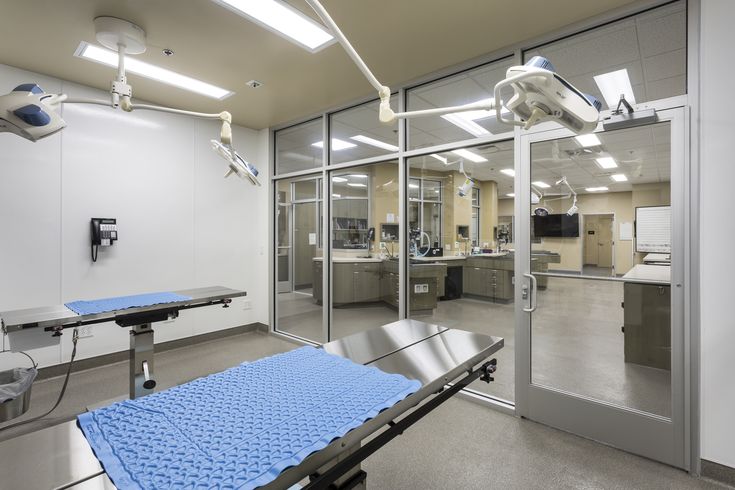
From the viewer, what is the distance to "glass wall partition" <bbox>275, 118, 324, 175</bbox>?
5159 mm

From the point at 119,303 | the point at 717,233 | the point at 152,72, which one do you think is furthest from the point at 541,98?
the point at 152,72

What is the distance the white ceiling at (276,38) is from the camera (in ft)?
8.00

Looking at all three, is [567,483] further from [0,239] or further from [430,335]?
[0,239]

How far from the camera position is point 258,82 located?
3.65m

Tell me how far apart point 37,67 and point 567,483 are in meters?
5.55

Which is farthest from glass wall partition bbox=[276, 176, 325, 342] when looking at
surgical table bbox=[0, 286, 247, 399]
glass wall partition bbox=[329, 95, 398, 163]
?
surgical table bbox=[0, 286, 247, 399]

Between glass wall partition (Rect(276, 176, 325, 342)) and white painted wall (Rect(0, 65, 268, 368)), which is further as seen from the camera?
glass wall partition (Rect(276, 176, 325, 342))

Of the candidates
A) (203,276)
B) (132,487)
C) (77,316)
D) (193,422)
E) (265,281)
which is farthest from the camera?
(265,281)

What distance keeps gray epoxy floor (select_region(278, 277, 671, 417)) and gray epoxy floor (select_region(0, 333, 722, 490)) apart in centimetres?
37

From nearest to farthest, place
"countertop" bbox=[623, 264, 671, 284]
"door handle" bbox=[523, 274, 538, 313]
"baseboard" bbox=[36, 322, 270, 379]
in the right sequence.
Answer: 1. "countertop" bbox=[623, 264, 671, 284]
2. "door handle" bbox=[523, 274, 538, 313]
3. "baseboard" bbox=[36, 322, 270, 379]

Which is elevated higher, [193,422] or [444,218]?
[444,218]

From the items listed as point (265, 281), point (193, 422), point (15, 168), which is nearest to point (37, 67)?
point (15, 168)

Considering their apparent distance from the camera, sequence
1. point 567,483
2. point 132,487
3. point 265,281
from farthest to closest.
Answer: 1. point 265,281
2. point 567,483
3. point 132,487

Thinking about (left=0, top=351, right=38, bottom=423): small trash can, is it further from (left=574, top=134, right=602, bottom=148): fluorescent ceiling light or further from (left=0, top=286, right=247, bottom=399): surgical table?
(left=574, top=134, right=602, bottom=148): fluorescent ceiling light
